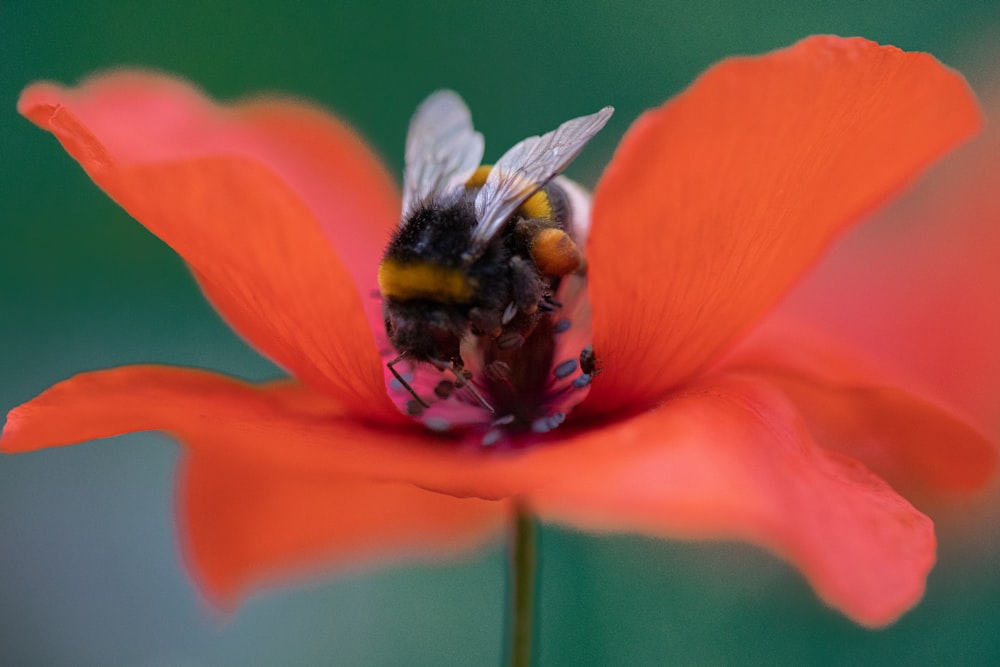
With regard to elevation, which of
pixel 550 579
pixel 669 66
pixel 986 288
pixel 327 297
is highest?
pixel 327 297

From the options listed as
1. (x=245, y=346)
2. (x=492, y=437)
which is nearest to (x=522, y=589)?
(x=492, y=437)

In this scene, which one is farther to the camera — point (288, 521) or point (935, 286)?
point (935, 286)

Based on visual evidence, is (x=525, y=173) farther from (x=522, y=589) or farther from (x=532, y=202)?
(x=522, y=589)

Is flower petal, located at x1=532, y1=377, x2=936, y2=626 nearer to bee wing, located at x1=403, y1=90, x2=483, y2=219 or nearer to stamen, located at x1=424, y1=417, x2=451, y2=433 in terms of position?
stamen, located at x1=424, y1=417, x2=451, y2=433

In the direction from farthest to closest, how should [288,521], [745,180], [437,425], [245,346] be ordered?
[245,346] → [288,521] → [437,425] → [745,180]

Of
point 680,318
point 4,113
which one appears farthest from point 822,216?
point 4,113

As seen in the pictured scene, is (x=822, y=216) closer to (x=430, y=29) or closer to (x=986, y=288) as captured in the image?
(x=986, y=288)

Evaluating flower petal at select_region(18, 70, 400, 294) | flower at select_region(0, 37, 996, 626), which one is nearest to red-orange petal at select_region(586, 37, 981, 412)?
flower at select_region(0, 37, 996, 626)
